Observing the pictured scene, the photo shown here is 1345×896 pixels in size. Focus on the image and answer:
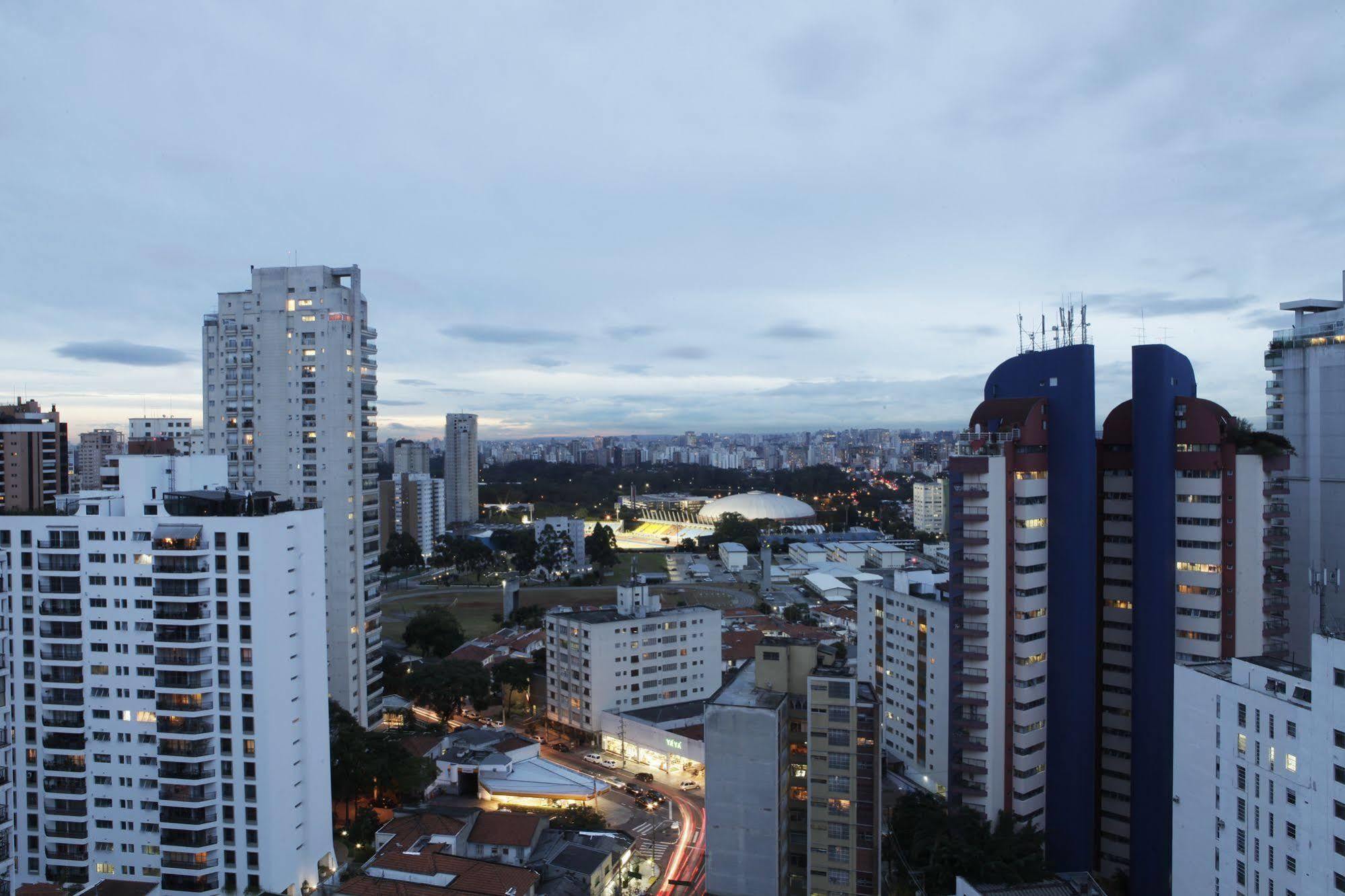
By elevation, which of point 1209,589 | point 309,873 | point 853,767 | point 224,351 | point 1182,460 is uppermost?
point 224,351

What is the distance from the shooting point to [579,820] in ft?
51.3

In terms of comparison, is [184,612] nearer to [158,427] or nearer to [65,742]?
[65,742]

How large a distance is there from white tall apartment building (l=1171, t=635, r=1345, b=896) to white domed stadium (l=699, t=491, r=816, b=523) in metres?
51.1

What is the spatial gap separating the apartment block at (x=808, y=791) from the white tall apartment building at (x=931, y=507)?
51540 mm

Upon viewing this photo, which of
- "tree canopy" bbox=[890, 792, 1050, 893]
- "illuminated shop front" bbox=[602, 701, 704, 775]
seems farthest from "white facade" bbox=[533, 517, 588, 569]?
"tree canopy" bbox=[890, 792, 1050, 893]

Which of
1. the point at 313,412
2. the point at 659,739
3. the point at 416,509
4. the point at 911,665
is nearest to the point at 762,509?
the point at 416,509

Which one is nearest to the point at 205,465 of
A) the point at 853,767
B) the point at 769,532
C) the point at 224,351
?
the point at 224,351

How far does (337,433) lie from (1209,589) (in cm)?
1798

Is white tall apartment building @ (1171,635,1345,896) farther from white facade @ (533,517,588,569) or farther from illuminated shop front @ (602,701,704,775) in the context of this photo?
white facade @ (533,517,588,569)

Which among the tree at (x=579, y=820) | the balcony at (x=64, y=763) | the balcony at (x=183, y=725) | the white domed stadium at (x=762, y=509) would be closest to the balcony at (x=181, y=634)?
the balcony at (x=183, y=725)

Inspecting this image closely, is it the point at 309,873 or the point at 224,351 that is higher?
the point at 224,351

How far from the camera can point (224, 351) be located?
805 inches

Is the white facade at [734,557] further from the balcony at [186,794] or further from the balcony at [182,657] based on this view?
the balcony at [182,657]

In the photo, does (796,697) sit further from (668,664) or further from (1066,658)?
(668,664)
